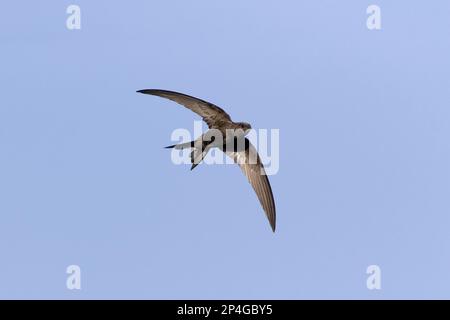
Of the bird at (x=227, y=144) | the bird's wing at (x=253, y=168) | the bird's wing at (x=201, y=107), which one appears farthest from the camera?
the bird's wing at (x=253, y=168)

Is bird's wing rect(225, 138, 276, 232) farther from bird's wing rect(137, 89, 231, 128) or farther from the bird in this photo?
bird's wing rect(137, 89, 231, 128)

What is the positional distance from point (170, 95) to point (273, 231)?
115 inches

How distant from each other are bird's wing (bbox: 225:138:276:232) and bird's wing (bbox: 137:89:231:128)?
122 cm

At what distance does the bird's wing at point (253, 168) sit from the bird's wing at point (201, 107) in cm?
122

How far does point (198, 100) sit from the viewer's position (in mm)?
15641

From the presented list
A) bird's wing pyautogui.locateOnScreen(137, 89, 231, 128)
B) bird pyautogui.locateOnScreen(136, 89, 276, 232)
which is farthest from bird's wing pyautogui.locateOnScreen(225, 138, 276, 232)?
bird's wing pyautogui.locateOnScreen(137, 89, 231, 128)

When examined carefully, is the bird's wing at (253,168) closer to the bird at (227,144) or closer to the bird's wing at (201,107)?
the bird at (227,144)

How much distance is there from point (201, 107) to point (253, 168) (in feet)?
6.33

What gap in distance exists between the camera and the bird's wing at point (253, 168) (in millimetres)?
16844

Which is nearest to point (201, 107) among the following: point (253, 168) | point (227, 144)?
point (227, 144)

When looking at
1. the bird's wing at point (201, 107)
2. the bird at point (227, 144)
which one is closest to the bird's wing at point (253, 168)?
the bird at point (227, 144)

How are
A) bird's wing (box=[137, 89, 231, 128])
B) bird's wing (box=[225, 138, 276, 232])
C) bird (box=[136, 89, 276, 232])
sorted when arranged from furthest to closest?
bird's wing (box=[225, 138, 276, 232]) < bird's wing (box=[137, 89, 231, 128]) < bird (box=[136, 89, 276, 232])

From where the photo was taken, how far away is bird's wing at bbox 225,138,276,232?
16.8 m

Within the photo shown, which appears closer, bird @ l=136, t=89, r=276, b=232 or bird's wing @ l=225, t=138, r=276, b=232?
bird @ l=136, t=89, r=276, b=232
